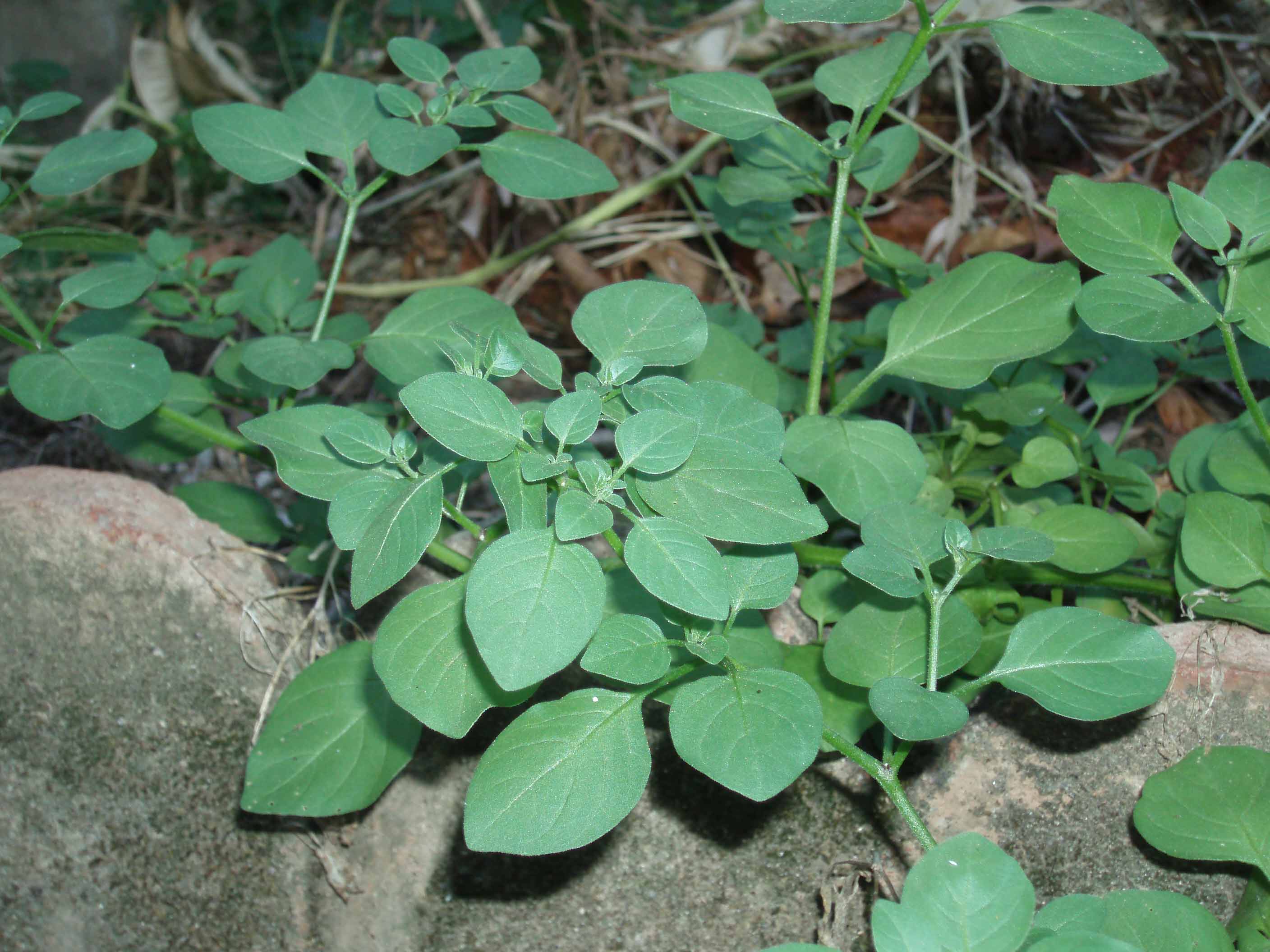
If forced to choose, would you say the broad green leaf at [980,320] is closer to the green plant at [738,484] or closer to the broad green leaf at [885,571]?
the green plant at [738,484]

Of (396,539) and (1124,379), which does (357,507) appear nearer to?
(396,539)

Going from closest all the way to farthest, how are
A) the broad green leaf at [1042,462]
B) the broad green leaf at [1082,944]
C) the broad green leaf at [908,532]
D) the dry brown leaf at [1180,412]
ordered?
1. the broad green leaf at [1082,944]
2. the broad green leaf at [908,532]
3. the broad green leaf at [1042,462]
4. the dry brown leaf at [1180,412]

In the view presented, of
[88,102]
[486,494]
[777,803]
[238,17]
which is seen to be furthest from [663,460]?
[88,102]

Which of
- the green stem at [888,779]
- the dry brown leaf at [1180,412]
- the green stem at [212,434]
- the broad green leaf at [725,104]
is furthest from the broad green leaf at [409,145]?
the dry brown leaf at [1180,412]

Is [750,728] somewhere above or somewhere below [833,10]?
below

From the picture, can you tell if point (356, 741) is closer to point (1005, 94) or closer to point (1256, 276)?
point (1256, 276)

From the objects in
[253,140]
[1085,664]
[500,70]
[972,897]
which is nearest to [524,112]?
[500,70]

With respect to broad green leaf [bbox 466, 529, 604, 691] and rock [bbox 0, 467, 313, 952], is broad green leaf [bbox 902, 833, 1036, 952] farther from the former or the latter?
rock [bbox 0, 467, 313, 952]
